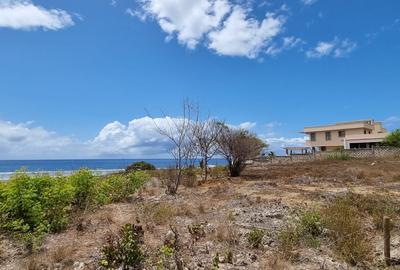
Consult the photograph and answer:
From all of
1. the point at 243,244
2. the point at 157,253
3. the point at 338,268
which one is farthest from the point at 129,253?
the point at 338,268

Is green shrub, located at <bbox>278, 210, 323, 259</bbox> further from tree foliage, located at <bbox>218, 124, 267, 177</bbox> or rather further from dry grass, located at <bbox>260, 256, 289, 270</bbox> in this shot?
tree foliage, located at <bbox>218, 124, 267, 177</bbox>

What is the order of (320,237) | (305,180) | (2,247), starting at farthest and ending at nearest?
(305,180)
(320,237)
(2,247)

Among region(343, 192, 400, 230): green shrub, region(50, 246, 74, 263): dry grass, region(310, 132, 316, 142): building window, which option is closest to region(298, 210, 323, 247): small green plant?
region(343, 192, 400, 230): green shrub

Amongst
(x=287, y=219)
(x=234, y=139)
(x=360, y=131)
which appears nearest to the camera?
(x=287, y=219)

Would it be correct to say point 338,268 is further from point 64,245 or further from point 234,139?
point 234,139

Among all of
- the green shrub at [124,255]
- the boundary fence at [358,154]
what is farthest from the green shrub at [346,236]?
the boundary fence at [358,154]

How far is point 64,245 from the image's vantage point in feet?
20.5

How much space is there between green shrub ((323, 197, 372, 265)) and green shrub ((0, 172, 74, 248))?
16.8 ft

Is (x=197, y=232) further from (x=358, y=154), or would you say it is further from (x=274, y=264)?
(x=358, y=154)

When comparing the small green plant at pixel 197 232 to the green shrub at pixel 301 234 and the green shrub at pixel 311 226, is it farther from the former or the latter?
the green shrub at pixel 311 226

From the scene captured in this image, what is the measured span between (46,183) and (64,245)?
2.36 m

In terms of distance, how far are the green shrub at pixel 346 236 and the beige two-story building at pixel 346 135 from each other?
142 feet

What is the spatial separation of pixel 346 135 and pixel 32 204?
50.3 meters

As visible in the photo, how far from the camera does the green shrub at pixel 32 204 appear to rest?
7039 mm
